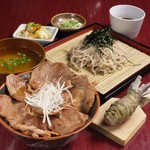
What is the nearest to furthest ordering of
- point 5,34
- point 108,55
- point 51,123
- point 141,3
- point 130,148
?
point 51,123
point 130,148
point 108,55
point 5,34
point 141,3

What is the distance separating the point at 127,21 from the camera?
1925 mm

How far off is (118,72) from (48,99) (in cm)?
68

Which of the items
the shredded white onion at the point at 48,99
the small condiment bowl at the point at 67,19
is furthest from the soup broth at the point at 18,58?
the small condiment bowl at the point at 67,19

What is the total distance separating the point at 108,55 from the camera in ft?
5.75

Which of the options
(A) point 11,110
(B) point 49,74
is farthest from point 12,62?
(A) point 11,110

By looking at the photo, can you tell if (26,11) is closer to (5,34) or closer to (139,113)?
(5,34)

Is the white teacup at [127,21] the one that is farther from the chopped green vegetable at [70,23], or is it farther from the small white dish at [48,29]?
the small white dish at [48,29]

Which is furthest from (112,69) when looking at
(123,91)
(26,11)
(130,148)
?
(26,11)

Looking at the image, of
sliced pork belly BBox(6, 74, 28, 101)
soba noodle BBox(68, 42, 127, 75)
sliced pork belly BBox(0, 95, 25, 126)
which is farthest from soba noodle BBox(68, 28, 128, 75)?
sliced pork belly BBox(0, 95, 25, 126)

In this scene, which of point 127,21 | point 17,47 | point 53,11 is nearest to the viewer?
point 17,47

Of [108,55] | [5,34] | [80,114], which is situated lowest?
[5,34]

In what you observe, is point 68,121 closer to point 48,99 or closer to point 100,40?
point 48,99

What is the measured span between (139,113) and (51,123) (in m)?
0.48

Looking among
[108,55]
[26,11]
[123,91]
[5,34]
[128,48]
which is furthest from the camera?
[26,11]
